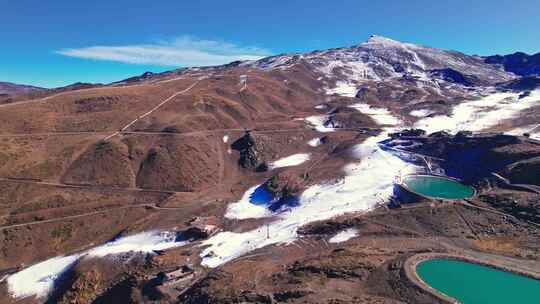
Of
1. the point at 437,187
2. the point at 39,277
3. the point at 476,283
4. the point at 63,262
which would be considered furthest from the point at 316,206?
the point at 39,277

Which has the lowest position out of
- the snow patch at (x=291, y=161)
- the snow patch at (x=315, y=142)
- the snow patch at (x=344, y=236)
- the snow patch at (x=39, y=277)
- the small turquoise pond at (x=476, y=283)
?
the snow patch at (x=39, y=277)

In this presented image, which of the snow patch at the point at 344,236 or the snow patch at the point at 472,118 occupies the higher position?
the snow patch at the point at 472,118

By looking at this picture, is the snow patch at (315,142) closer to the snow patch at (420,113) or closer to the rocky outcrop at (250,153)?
the rocky outcrop at (250,153)

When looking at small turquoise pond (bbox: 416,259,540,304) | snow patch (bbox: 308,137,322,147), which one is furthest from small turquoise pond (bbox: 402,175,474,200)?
snow patch (bbox: 308,137,322,147)

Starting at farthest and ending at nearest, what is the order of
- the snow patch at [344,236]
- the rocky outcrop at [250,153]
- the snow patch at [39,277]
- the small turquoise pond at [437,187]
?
the rocky outcrop at [250,153]
the small turquoise pond at [437,187]
the snow patch at [344,236]
the snow patch at [39,277]

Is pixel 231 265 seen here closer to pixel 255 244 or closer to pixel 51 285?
pixel 255 244

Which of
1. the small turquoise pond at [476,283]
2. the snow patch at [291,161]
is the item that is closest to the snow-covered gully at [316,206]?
the snow patch at [291,161]

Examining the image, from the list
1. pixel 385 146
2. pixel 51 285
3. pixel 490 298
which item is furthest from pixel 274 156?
pixel 490 298
